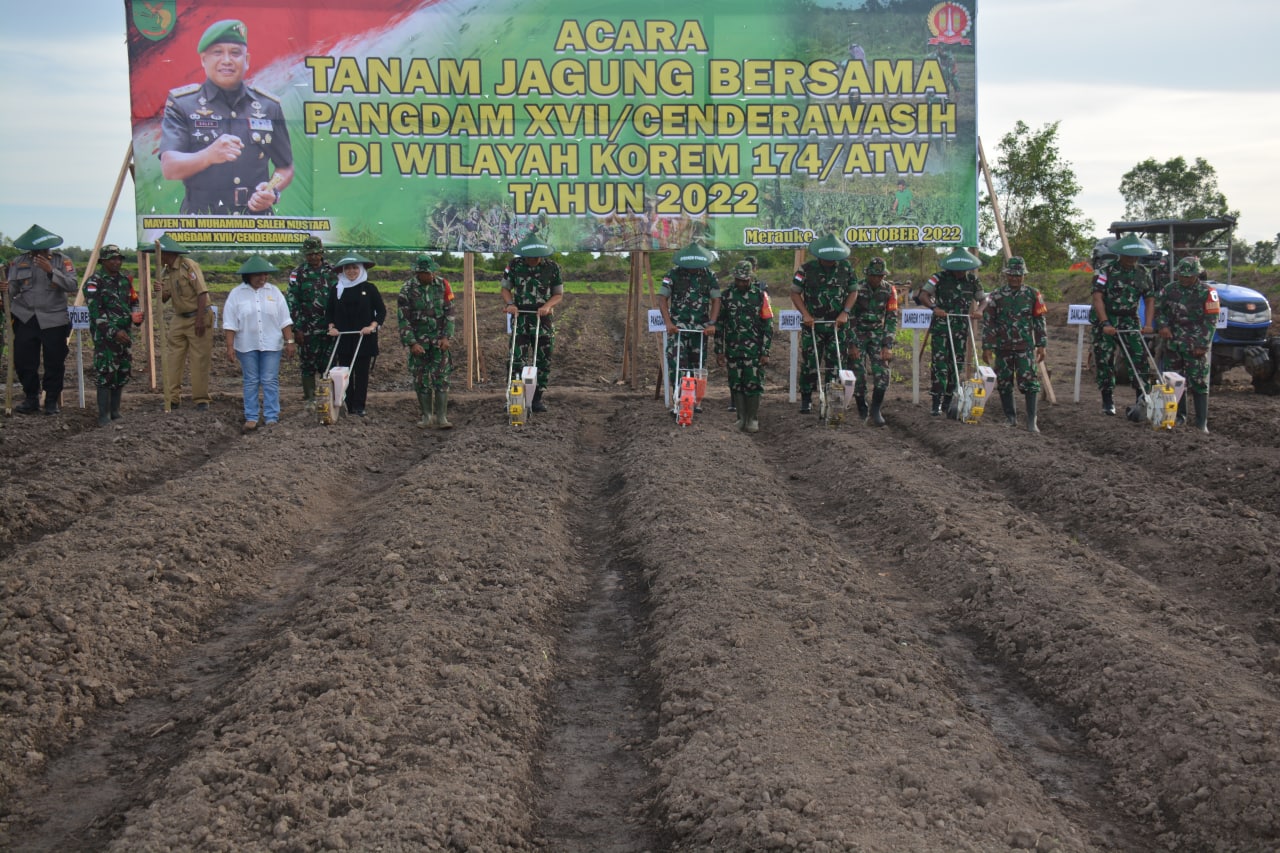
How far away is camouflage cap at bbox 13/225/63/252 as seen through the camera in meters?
12.4

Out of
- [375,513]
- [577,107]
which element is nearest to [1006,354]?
[577,107]

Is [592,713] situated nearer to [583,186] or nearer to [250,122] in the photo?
[583,186]

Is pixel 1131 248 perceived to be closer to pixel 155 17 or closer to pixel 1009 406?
pixel 1009 406

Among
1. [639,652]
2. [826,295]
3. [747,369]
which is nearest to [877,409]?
[826,295]

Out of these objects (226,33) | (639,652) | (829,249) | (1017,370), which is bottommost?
(639,652)

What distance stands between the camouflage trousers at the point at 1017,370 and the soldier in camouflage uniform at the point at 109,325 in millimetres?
9082

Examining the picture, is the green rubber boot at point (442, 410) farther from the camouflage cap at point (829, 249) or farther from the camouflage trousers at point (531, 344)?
the camouflage cap at point (829, 249)

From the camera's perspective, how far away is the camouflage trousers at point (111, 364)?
1236 centimetres

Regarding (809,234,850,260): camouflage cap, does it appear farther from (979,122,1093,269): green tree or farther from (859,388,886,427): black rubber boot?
(979,122,1093,269): green tree

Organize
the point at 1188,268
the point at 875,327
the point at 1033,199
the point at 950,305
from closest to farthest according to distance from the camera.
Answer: the point at 1188,268 → the point at 875,327 → the point at 950,305 → the point at 1033,199

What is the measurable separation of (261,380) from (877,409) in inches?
256

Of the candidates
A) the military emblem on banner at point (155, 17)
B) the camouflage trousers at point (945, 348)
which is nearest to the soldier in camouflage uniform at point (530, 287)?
the camouflage trousers at point (945, 348)

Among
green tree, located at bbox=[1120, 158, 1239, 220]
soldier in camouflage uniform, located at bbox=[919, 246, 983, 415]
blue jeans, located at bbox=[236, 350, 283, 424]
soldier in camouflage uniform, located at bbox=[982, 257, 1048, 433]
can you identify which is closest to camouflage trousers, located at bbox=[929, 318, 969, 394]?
soldier in camouflage uniform, located at bbox=[919, 246, 983, 415]

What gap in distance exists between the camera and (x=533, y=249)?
12.6 metres
